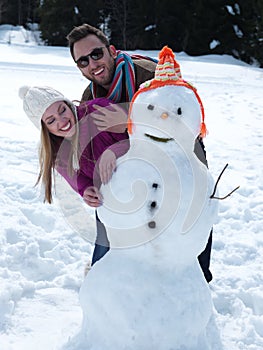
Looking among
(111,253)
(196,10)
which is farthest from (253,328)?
(196,10)

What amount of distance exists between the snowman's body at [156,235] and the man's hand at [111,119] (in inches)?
8.9

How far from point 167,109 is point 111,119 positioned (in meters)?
0.37

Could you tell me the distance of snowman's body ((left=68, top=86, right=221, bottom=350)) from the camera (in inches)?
65.0

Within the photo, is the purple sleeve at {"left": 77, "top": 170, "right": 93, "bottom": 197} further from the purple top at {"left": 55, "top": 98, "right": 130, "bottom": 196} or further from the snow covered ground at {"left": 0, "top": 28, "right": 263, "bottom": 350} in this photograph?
the snow covered ground at {"left": 0, "top": 28, "right": 263, "bottom": 350}

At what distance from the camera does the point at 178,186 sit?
166 centimetres

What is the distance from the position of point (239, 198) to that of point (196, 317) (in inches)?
85.9

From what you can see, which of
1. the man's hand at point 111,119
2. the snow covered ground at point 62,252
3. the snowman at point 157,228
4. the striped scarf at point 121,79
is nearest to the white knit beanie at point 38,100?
the man's hand at point 111,119

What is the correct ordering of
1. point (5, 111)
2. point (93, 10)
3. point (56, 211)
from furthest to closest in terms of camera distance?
point (93, 10), point (5, 111), point (56, 211)

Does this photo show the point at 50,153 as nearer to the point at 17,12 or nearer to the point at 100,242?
the point at 100,242

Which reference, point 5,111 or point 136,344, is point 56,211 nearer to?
point 136,344

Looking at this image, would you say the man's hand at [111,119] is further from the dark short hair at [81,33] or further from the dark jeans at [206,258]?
the dark jeans at [206,258]

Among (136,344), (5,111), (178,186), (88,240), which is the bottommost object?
(5,111)

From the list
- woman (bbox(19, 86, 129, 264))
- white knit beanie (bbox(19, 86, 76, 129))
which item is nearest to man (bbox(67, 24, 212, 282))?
woman (bbox(19, 86, 129, 264))

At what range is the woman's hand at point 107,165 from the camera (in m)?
1.73
